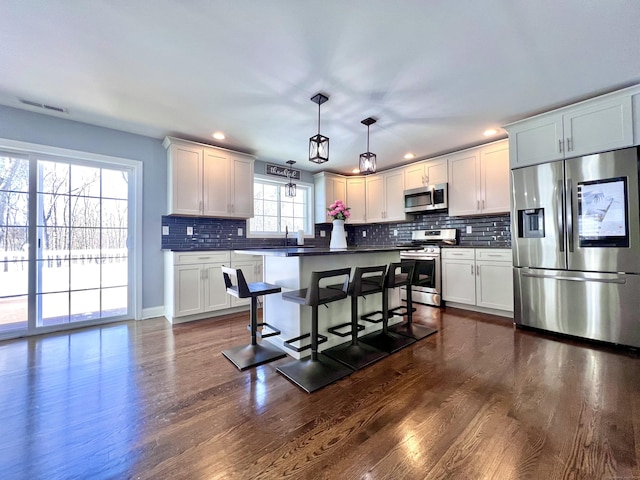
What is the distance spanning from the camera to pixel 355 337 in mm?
2574

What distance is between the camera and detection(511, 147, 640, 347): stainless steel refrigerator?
255 centimetres

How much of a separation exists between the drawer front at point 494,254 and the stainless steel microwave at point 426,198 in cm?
90

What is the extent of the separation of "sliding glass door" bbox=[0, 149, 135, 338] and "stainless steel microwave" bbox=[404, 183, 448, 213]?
417 centimetres

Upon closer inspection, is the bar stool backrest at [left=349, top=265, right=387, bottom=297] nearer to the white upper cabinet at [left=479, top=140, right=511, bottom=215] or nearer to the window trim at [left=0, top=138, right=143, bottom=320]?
the white upper cabinet at [left=479, top=140, right=511, bottom=215]

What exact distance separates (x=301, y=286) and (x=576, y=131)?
3.17 meters

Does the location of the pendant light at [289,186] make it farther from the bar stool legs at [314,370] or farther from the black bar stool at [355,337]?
the bar stool legs at [314,370]

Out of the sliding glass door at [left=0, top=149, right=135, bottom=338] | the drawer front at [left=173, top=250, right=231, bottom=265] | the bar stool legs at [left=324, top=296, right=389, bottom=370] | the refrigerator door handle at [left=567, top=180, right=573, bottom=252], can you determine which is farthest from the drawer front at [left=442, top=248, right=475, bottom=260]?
the sliding glass door at [left=0, top=149, right=135, bottom=338]

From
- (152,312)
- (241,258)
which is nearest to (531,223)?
(241,258)

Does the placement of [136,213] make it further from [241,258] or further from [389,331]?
[389,331]

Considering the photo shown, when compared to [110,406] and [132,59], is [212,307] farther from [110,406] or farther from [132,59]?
[132,59]

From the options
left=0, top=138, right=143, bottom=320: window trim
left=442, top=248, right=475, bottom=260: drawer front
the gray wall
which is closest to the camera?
the gray wall

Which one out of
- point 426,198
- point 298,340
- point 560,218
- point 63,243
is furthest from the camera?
point 426,198

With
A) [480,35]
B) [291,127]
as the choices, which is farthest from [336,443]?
[291,127]

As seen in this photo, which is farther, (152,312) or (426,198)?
(426,198)
